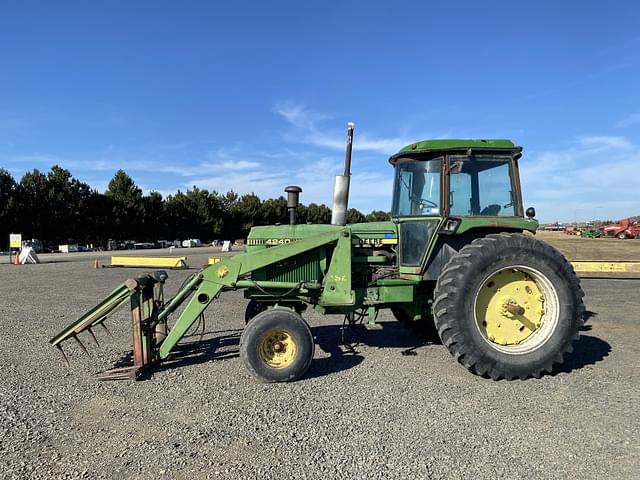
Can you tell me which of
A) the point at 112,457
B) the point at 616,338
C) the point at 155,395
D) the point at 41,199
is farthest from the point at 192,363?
the point at 41,199

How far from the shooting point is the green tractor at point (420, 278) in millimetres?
4816

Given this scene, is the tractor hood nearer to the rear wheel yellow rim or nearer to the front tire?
the front tire

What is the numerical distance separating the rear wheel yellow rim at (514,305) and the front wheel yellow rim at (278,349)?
2.10m

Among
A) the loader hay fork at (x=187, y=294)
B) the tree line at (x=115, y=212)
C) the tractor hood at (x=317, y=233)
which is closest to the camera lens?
the loader hay fork at (x=187, y=294)

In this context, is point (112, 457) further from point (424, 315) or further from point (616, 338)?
point (616, 338)

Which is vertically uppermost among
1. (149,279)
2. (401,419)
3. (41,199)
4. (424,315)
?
(41,199)

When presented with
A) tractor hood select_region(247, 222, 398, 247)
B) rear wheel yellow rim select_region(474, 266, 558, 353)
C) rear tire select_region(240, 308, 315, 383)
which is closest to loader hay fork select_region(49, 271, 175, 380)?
rear tire select_region(240, 308, 315, 383)

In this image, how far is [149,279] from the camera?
17.0 feet

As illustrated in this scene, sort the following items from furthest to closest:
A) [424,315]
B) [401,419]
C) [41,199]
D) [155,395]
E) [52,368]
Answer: [41,199]
[424,315]
[52,368]
[155,395]
[401,419]

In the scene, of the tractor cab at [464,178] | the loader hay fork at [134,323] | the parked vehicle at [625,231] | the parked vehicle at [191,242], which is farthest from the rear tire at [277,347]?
the parked vehicle at [191,242]

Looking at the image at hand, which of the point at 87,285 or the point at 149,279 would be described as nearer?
the point at 149,279

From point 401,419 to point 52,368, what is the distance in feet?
13.6

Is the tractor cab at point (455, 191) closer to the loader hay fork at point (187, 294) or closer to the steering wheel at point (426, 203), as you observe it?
the steering wheel at point (426, 203)

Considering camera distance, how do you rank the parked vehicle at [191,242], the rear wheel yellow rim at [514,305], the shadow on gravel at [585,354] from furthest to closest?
the parked vehicle at [191,242] < the shadow on gravel at [585,354] < the rear wheel yellow rim at [514,305]
